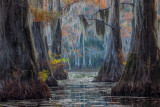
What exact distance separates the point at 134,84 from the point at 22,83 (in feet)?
9.42

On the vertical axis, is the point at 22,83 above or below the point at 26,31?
below

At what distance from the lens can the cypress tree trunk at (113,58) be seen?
64.0 ft

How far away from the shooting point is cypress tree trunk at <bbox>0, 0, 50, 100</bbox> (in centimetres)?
972

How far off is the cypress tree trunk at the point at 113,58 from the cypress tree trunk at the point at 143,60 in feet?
26.3

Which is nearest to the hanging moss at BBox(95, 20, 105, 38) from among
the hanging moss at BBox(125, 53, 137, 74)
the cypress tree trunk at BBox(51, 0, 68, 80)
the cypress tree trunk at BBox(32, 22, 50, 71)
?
the cypress tree trunk at BBox(51, 0, 68, 80)

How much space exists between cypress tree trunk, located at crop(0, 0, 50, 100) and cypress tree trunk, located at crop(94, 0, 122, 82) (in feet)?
30.6

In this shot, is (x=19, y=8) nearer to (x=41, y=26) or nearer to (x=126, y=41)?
(x=41, y=26)

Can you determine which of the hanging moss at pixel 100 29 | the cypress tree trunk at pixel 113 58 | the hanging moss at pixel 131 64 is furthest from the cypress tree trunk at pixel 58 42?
the hanging moss at pixel 131 64

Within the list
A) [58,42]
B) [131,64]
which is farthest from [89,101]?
[58,42]

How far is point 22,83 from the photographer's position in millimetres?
9734

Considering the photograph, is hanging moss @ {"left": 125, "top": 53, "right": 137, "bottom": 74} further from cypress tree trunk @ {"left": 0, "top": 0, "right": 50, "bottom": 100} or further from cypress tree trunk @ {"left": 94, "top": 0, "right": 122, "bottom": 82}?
cypress tree trunk @ {"left": 94, "top": 0, "right": 122, "bottom": 82}

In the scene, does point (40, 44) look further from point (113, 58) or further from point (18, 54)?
point (18, 54)

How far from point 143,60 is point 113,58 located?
30.6ft

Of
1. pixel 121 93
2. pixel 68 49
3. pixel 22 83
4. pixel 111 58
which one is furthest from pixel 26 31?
pixel 68 49
